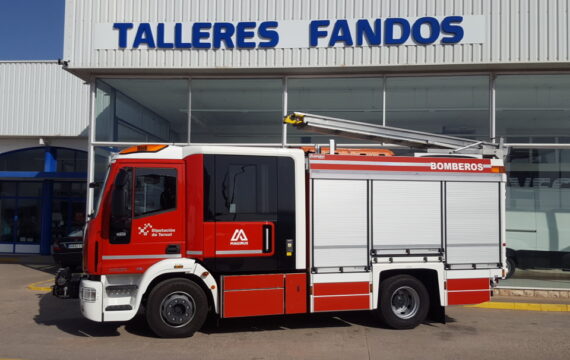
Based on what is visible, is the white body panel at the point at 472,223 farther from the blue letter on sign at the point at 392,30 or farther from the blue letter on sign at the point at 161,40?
the blue letter on sign at the point at 161,40

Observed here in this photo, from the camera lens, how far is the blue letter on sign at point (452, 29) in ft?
35.9

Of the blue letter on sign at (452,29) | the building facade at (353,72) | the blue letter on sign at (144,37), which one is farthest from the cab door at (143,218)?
the blue letter on sign at (452,29)

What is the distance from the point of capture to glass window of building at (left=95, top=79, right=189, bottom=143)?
12180mm

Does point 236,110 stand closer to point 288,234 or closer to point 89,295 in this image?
point 288,234

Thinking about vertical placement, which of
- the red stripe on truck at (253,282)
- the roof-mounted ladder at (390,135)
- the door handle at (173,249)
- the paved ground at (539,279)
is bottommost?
the paved ground at (539,279)

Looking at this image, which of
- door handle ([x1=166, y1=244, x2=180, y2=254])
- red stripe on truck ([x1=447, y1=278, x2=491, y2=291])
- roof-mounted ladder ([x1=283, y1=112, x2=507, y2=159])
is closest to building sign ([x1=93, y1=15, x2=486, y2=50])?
roof-mounted ladder ([x1=283, y1=112, x2=507, y2=159])

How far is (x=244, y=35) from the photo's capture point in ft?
37.3

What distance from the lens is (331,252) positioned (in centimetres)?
734

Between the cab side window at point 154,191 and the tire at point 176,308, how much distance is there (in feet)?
3.47

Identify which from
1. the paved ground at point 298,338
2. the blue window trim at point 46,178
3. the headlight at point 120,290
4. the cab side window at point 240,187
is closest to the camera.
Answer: the paved ground at point 298,338

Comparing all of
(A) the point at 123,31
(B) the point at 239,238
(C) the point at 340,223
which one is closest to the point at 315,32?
(A) the point at 123,31

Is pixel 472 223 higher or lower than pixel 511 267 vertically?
higher

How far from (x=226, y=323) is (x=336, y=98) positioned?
6.43m

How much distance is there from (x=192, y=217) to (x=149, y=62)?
19.3ft
